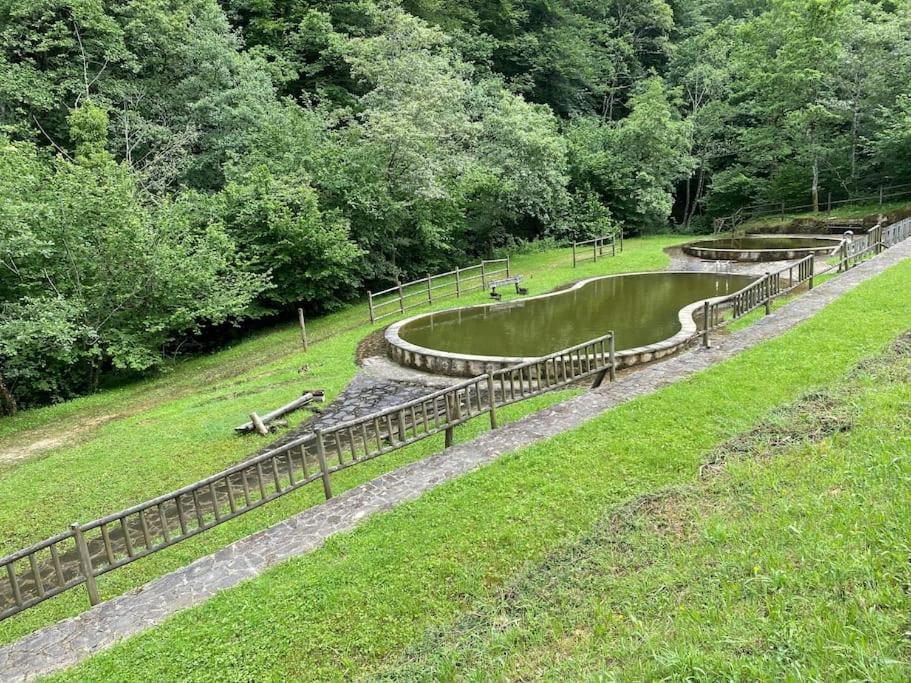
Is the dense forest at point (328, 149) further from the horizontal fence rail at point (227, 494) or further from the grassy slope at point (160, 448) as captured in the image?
the horizontal fence rail at point (227, 494)

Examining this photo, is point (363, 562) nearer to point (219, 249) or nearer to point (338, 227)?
point (219, 249)

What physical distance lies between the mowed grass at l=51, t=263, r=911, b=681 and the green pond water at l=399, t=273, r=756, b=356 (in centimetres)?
456

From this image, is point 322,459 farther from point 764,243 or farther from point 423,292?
point 764,243

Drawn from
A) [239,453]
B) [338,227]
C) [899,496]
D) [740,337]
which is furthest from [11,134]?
[899,496]

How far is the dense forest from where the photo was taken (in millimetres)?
11805

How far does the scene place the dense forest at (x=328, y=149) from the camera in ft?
38.7

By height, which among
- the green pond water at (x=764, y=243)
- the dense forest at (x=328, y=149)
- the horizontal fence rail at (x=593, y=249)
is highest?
the dense forest at (x=328, y=149)

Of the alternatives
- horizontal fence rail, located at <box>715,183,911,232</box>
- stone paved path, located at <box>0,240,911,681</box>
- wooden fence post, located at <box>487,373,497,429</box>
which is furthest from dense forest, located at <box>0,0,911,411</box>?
wooden fence post, located at <box>487,373,497,429</box>

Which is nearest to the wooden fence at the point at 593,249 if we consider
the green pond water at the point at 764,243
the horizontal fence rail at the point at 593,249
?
the horizontal fence rail at the point at 593,249

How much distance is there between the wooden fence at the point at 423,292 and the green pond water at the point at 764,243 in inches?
391

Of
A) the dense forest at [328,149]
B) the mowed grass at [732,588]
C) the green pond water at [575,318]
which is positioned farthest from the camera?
the dense forest at [328,149]

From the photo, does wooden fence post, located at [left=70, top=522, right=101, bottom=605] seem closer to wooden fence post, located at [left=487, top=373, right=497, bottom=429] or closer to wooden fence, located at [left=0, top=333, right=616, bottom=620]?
wooden fence, located at [left=0, top=333, right=616, bottom=620]

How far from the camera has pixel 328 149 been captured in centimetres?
1758

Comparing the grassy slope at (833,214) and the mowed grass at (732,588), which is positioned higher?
the grassy slope at (833,214)
